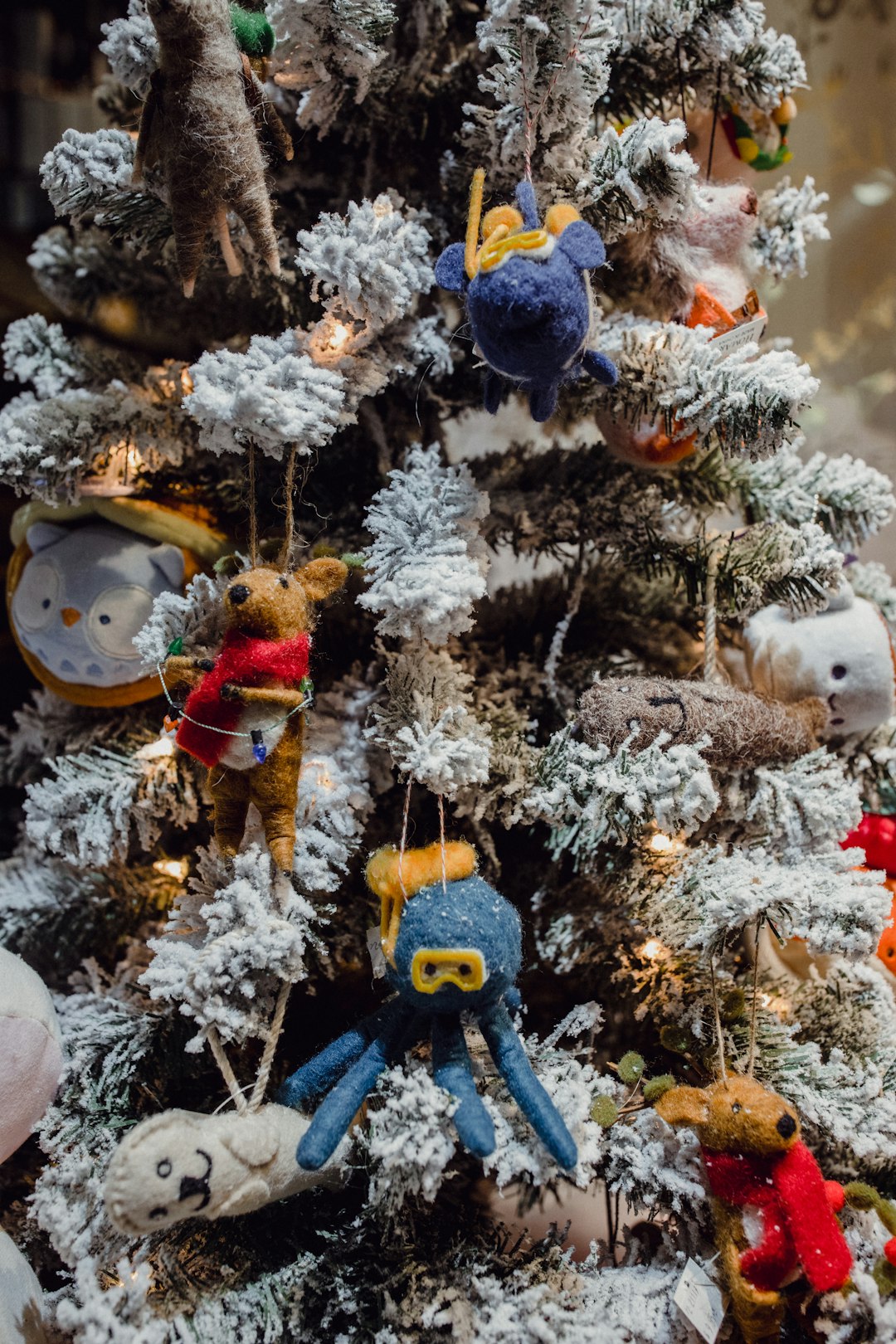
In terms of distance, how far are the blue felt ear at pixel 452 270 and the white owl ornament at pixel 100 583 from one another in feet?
1.01

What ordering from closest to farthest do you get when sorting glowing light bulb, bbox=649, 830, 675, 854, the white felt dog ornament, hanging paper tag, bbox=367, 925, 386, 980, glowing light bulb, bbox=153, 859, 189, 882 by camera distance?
the white felt dog ornament < hanging paper tag, bbox=367, 925, 386, 980 < glowing light bulb, bbox=649, 830, 675, 854 < glowing light bulb, bbox=153, 859, 189, 882

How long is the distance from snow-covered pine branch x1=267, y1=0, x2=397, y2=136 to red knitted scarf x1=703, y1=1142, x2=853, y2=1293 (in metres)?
0.78

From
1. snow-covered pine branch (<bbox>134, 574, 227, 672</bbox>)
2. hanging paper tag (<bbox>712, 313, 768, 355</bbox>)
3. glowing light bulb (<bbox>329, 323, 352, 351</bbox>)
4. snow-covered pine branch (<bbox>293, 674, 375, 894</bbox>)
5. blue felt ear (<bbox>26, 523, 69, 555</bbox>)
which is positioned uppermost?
hanging paper tag (<bbox>712, 313, 768, 355</bbox>)

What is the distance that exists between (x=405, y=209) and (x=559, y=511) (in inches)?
10.6

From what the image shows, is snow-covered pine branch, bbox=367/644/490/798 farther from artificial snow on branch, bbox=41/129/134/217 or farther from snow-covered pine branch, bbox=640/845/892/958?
artificial snow on branch, bbox=41/129/134/217

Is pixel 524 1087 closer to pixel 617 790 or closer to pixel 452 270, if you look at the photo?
pixel 617 790

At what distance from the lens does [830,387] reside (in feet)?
3.89

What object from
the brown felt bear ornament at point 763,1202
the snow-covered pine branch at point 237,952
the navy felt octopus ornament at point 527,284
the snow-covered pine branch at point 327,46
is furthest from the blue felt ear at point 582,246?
the brown felt bear ornament at point 763,1202

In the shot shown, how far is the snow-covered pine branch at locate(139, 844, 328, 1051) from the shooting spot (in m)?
0.58

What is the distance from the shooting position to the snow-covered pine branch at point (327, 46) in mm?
604

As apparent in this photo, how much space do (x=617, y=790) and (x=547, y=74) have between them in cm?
48

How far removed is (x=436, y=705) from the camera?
2.16 ft

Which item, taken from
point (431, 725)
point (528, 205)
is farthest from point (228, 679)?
point (528, 205)

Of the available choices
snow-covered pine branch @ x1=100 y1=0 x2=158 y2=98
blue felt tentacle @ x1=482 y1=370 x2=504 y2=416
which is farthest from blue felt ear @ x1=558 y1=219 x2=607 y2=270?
snow-covered pine branch @ x1=100 y1=0 x2=158 y2=98
